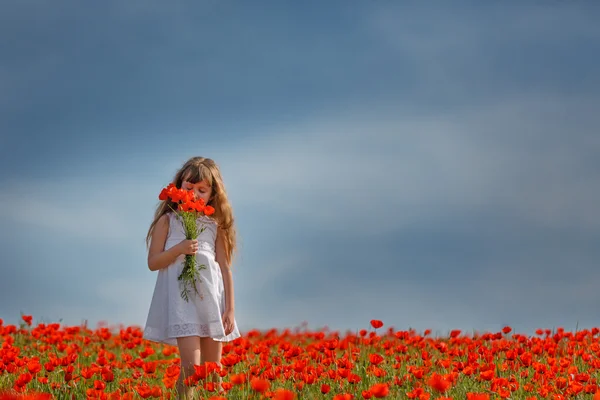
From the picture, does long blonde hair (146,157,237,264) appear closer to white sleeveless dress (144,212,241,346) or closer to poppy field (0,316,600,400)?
white sleeveless dress (144,212,241,346)

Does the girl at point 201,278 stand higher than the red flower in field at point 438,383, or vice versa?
the girl at point 201,278

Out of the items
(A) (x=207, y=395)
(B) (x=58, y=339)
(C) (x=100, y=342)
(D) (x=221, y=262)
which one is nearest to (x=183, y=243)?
(D) (x=221, y=262)

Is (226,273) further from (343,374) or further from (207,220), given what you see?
(343,374)

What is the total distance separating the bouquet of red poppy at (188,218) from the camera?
5914 millimetres

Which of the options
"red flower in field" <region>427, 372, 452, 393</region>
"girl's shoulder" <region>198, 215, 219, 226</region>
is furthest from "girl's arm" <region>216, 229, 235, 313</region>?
"red flower in field" <region>427, 372, 452, 393</region>

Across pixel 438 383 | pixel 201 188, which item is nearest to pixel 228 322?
pixel 201 188

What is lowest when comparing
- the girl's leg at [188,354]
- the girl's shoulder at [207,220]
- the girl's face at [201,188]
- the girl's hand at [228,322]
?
the girl's leg at [188,354]

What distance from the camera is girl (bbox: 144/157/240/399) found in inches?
238

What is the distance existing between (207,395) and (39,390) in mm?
1623

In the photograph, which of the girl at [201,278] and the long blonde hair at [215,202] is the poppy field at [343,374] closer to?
the girl at [201,278]

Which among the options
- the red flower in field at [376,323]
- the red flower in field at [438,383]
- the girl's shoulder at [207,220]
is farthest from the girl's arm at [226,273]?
the red flower in field at [438,383]

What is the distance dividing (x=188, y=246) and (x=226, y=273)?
69 centimetres

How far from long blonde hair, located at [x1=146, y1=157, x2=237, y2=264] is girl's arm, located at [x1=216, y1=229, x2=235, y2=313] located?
0.13ft

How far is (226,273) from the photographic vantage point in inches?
257
